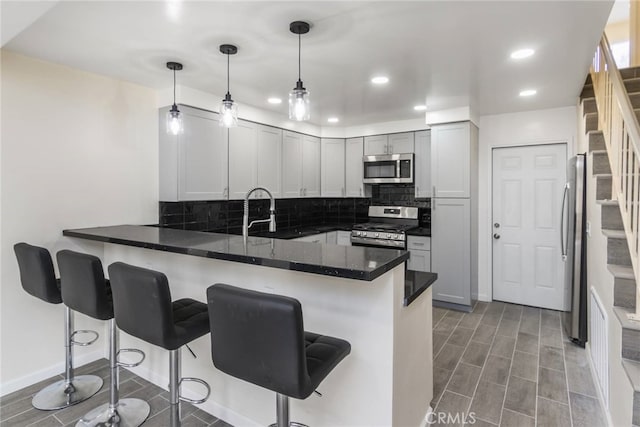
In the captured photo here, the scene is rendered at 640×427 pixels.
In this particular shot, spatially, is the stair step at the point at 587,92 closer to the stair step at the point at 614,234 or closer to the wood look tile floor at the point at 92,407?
the stair step at the point at 614,234

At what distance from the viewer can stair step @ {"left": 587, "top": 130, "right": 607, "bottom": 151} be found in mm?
2977

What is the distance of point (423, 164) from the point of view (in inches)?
184

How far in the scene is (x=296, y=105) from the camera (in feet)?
6.85

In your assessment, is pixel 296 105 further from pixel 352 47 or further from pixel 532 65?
pixel 532 65

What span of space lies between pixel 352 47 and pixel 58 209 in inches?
103

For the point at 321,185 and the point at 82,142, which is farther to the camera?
the point at 321,185

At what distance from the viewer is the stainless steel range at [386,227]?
14.8ft

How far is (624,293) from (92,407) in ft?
11.4

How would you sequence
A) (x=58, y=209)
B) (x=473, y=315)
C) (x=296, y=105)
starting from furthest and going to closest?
1. (x=473, y=315)
2. (x=58, y=209)
3. (x=296, y=105)

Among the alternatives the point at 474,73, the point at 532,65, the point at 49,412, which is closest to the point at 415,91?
the point at 474,73

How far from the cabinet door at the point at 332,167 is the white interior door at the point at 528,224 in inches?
84.7

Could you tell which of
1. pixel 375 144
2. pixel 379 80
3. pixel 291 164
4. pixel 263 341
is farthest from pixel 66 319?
pixel 375 144

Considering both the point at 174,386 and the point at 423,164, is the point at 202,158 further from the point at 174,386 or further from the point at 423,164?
the point at 423,164

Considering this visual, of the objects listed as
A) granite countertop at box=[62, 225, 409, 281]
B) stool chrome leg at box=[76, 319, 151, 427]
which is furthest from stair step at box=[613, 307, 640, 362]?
stool chrome leg at box=[76, 319, 151, 427]
